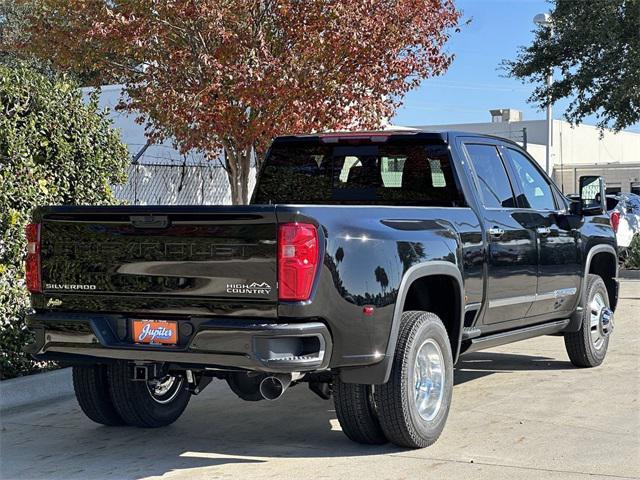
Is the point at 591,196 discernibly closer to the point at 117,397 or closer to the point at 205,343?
the point at 117,397

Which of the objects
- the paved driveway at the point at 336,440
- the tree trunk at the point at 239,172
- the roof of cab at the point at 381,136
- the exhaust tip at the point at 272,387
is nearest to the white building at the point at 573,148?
the tree trunk at the point at 239,172

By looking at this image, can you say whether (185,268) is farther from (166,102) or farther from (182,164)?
(182,164)

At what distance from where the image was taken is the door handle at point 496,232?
307 inches

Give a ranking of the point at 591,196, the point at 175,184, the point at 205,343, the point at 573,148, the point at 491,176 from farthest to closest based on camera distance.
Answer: the point at 573,148, the point at 175,184, the point at 591,196, the point at 491,176, the point at 205,343

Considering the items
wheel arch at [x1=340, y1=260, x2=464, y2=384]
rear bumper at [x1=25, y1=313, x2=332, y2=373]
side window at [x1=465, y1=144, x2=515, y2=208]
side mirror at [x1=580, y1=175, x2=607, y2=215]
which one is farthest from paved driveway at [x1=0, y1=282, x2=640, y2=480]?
side window at [x1=465, y1=144, x2=515, y2=208]

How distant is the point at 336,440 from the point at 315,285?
5.32 feet

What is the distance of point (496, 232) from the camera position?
7855 mm

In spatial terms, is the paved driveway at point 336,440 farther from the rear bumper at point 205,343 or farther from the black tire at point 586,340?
the rear bumper at point 205,343

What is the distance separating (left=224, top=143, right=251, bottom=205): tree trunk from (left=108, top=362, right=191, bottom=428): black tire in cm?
824

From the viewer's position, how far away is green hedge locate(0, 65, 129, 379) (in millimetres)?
9172

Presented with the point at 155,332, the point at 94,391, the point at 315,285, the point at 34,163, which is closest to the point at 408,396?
the point at 315,285

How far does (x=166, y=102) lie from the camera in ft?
46.3

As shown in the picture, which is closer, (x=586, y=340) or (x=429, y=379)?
(x=429, y=379)

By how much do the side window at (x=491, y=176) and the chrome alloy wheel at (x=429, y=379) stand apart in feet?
4.85
